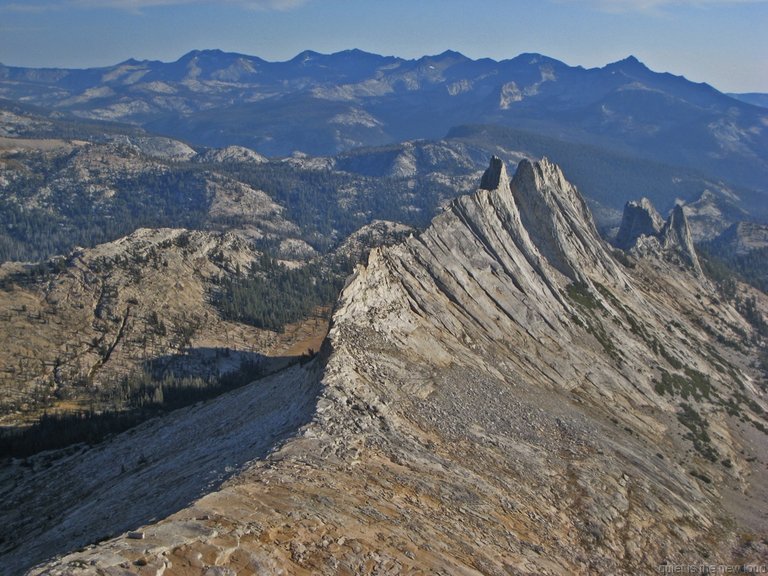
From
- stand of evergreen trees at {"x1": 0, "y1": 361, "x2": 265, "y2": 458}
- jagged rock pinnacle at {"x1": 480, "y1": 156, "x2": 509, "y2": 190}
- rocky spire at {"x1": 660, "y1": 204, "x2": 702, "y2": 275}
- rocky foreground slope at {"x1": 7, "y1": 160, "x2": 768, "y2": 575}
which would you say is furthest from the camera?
rocky spire at {"x1": 660, "y1": 204, "x2": 702, "y2": 275}

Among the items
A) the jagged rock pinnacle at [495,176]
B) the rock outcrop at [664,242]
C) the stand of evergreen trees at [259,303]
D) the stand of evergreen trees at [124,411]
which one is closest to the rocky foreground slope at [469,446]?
the jagged rock pinnacle at [495,176]

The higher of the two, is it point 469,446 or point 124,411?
point 469,446

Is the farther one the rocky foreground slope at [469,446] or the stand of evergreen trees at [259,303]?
the stand of evergreen trees at [259,303]

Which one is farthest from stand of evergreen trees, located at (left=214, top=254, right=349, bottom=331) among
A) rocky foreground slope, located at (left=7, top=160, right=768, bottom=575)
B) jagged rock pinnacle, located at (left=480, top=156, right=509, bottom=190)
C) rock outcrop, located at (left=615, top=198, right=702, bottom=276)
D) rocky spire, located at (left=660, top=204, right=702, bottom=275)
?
rocky spire, located at (left=660, top=204, right=702, bottom=275)

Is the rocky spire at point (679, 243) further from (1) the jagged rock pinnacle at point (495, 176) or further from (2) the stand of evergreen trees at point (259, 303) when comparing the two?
(2) the stand of evergreen trees at point (259, 303)

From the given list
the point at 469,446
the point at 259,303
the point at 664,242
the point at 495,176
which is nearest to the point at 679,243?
the point at 664,242

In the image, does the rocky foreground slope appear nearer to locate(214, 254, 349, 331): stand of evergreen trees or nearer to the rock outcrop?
the rock outcrop

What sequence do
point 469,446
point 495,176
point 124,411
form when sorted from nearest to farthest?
point 469,446
point 124,411
point 495,176

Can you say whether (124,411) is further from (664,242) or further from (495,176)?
(664,242)

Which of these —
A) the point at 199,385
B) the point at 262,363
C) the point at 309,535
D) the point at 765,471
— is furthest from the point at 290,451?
the point at 262,363
